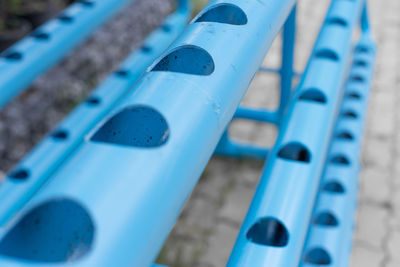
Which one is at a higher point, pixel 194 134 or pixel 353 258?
pixel 353 258

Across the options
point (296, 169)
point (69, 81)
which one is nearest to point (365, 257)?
point (296, 169)

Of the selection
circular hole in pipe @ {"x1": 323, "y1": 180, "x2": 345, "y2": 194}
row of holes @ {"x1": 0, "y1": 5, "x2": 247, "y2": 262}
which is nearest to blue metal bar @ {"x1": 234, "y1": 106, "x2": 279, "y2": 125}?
circular hole in pipe @ {"x1": 323, "y1": 180, "x2": 345, "y2": 194}

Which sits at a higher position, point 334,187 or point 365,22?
point 365,22

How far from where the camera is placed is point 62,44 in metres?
2.05

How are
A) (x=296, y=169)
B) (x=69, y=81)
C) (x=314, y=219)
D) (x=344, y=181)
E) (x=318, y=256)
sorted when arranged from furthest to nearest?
(x=69, y=81), (x=344, y=181), (x=314, y=219), (x=318, y=256), (x=296, y=169)

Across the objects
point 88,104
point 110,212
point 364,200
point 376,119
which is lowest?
point 110,212

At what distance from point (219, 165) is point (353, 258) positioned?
3.27 ft

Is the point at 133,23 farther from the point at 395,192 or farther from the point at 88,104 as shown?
the point at 395,192

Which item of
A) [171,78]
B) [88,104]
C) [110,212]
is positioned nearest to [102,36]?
[88,104]

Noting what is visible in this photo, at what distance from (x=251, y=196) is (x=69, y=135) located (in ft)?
4.06

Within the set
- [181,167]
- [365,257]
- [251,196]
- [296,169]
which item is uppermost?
[251,196]

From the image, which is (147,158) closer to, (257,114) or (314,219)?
(314,219)

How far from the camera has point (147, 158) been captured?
63cm

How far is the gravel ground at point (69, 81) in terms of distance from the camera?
3143 mm
